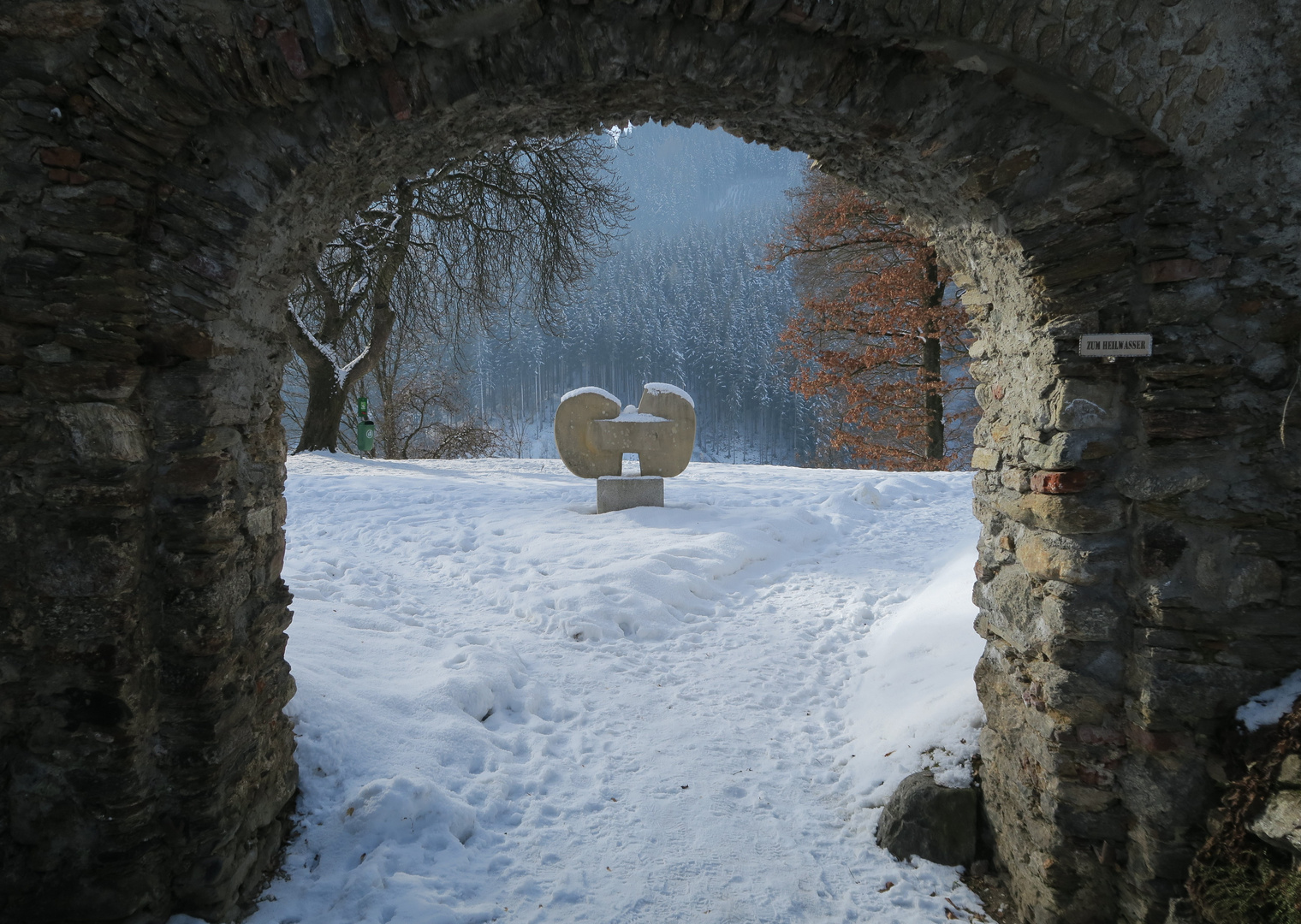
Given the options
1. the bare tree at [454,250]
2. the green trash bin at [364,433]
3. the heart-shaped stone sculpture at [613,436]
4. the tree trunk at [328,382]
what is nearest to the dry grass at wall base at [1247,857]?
the heart-shaped stone sculpture at [613,436]

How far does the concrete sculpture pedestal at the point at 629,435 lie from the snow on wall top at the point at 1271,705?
21.9 feet

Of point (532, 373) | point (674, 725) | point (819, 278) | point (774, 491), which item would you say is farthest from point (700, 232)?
point (674, 725)

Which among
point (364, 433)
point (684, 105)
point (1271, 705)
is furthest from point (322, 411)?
point (1271, 705)

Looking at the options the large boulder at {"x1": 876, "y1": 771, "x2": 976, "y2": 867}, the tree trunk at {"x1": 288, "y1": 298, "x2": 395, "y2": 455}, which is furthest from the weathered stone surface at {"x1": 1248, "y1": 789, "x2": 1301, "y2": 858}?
the tree trunk at {"x1": 288, "y1": 298, "x2": 395, "y2": 455}

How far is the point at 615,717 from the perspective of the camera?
4.18 meters

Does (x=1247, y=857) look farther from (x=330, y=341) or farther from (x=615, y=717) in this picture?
(x=330, y=341)

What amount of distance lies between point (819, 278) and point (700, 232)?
33.5m

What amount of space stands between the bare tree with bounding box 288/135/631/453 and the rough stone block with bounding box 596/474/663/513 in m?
4.35

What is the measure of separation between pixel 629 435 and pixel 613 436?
0.20 metres

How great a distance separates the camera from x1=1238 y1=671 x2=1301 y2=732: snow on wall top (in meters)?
2.14

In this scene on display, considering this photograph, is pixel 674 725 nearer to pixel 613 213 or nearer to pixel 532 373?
pixel 613 213

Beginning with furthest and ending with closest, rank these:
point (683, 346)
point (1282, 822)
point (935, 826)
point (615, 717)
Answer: point (683, 346) → point (615, 717) → point (935, 826) → point (1282, 822)

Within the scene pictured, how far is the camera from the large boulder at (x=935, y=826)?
2.99 metres

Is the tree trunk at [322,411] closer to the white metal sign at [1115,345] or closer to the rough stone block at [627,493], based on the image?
the rough stone block at [627,493]
